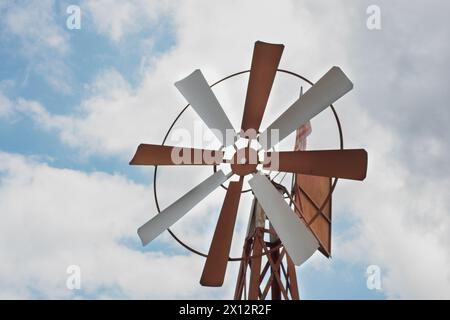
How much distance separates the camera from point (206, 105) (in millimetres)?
6621

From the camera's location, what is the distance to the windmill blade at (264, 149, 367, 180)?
19.1 feet

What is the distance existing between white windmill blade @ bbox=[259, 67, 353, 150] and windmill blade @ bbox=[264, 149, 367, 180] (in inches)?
10.0

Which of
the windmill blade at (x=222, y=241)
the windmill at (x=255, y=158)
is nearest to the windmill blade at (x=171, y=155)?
the windmill at (x=255, y=158)

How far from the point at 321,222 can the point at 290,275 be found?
0.91m

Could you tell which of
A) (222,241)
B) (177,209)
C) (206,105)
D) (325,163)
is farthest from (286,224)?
(206,105)

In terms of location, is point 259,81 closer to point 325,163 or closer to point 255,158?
point 255,158

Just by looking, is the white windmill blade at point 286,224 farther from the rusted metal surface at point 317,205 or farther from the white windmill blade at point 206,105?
the rusted metal surface at point 317,205

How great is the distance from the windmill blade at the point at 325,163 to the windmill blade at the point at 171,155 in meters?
0.70

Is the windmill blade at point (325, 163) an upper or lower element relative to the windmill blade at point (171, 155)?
lower

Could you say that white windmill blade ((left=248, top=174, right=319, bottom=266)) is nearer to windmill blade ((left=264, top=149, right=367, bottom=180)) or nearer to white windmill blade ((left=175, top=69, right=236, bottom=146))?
windmill blade ((left=264, top=149, right=367, bottom=180))

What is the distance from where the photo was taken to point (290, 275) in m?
7.67

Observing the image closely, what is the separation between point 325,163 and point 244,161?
103 cm

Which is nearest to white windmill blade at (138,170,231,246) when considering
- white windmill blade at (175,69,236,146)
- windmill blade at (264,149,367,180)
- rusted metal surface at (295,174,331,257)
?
white windmill blade at (175,69,236,146)

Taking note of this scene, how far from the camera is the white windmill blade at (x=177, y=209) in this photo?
6.37 m
